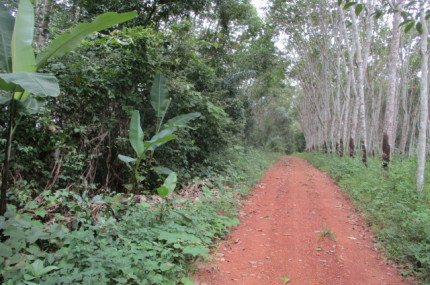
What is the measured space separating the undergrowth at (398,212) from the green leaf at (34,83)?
15.7 feet

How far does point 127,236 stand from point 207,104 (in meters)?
5.11

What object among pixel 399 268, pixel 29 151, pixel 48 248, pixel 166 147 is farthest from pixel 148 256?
pixel 166 147

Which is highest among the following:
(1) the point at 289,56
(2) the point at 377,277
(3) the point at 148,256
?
(1) the point at 289,56

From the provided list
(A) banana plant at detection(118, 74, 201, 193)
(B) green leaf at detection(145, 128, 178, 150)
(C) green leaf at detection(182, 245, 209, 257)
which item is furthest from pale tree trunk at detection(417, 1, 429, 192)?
(B) green leaf at detection(145, 128, 178, 150)

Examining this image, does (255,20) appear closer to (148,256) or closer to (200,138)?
(200,138)

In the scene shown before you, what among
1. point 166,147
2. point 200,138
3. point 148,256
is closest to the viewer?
point 148,256

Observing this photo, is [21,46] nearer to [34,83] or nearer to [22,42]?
[22,42]

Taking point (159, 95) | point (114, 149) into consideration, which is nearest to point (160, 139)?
point (159, 95)

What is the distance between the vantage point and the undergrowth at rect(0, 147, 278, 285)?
2.58 m

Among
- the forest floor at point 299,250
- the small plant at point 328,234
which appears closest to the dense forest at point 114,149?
the forest floor at point 299,250

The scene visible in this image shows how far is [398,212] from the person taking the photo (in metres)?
5.05

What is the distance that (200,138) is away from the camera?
924 cm

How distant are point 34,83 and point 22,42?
0.78 metres

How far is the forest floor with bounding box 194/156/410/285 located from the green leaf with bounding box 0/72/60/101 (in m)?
2.72
